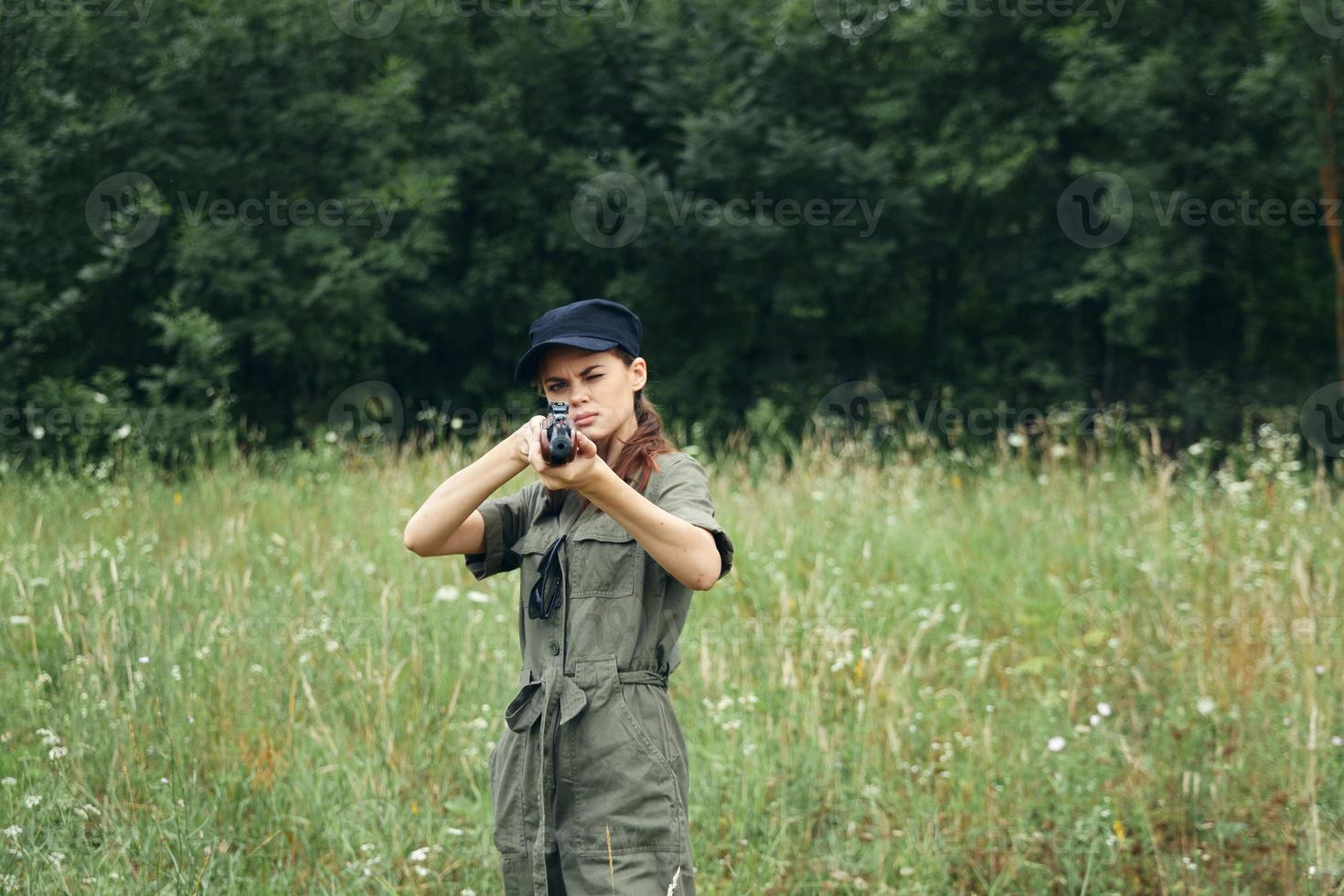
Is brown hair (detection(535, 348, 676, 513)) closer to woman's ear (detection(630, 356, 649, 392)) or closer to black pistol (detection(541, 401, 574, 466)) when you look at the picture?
woman's ear (detection(630, 356, 649, 392))

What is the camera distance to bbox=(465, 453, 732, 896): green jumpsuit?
198 centimetres

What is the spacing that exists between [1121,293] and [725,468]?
1100 cm

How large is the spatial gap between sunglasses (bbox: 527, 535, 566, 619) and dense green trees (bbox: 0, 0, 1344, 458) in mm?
11873

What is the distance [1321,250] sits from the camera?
17.5 metres

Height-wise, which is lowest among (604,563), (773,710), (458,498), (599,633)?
(773,710)

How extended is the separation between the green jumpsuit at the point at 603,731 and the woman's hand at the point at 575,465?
262mm

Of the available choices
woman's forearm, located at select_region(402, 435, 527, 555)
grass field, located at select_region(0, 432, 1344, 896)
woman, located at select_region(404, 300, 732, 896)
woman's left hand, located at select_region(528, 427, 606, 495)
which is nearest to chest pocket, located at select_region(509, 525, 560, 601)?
woman, located at select_region(404, 300, 732, 896)

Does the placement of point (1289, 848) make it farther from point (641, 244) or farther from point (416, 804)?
point (641, 244)

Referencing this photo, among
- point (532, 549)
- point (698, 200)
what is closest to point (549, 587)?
point (532, 549)

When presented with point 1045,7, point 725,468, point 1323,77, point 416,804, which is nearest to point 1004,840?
point 416,804

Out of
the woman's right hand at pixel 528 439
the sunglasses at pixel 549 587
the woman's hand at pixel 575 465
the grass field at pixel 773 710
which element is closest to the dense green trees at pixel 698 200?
the grass field at pixel 773 710

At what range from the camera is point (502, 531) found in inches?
88.4

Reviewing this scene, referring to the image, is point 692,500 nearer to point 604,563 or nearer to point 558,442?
point 604,563

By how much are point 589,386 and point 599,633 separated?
435 millimetres
